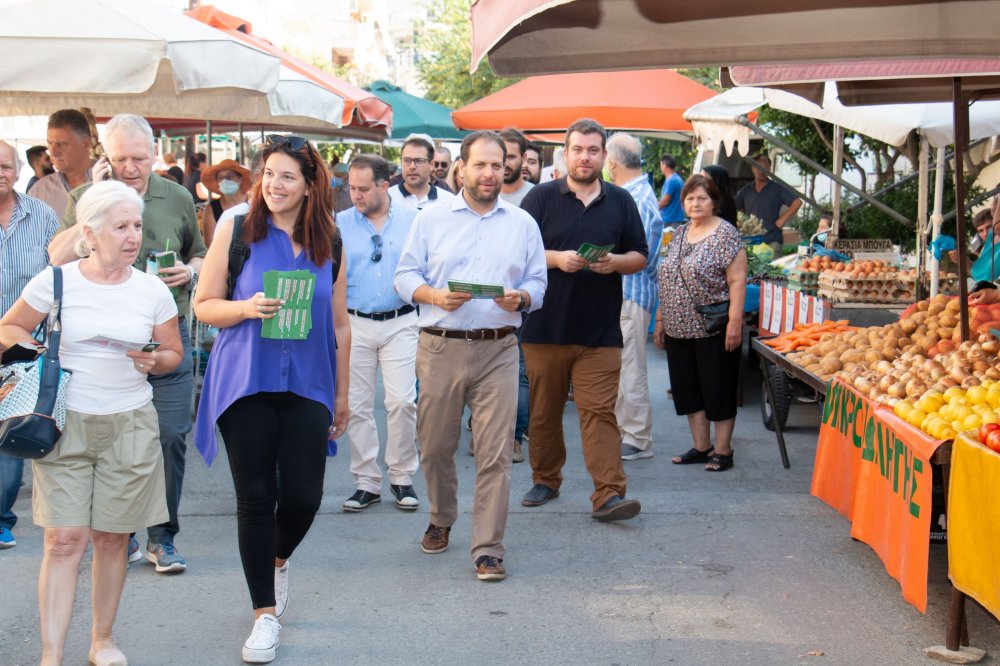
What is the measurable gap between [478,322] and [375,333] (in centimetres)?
152

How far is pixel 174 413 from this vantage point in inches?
213

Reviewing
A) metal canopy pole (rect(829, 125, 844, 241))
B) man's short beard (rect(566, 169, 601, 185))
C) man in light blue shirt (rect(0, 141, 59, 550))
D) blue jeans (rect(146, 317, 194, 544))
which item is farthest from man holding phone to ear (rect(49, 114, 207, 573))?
metal canopy pole (rect(829, 125, 844, 241))

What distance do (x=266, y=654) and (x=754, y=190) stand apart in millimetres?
12335

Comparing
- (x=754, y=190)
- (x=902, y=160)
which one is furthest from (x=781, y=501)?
(x=902, y=160)

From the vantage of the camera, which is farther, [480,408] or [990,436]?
[480,408]

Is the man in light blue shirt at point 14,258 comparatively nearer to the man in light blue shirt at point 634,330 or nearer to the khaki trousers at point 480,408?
the khaki trousers at point 480,408

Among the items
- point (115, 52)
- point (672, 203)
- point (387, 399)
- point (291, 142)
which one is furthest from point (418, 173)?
point (672, 203)

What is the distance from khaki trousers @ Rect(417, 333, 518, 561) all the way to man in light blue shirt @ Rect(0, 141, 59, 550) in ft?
7.12

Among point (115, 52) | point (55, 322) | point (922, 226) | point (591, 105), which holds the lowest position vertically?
point (55, 322)

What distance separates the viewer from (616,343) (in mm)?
6531

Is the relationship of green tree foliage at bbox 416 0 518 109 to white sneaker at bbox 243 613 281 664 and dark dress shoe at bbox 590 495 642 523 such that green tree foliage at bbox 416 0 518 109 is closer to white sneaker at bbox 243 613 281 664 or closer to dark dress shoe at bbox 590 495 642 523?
dark dress shoe at bbox 590 495 642 523

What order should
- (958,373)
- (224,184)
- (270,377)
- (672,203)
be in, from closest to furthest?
(270,377) < (958,373) < (224,184) < (672,203)

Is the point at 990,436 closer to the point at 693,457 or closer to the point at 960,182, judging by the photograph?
the point at 960,182

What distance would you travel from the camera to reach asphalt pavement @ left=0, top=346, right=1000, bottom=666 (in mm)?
4707
